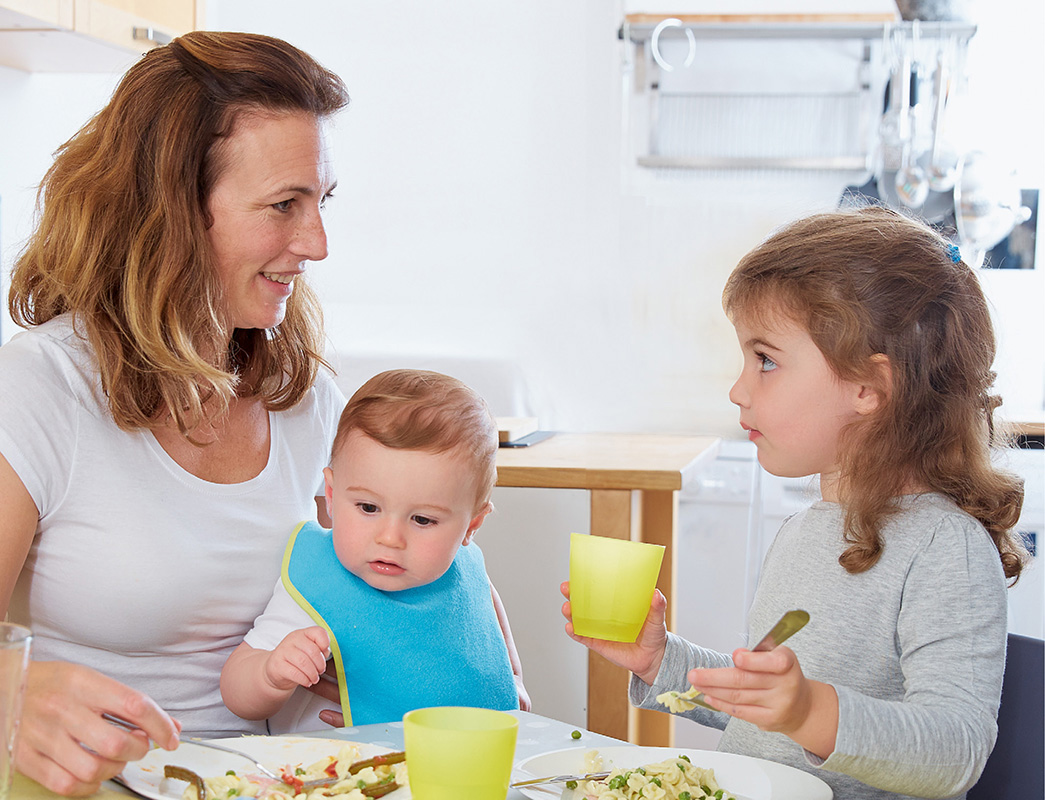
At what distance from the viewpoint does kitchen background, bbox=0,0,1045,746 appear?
3.03 metres

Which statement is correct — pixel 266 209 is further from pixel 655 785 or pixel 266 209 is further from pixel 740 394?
pixel 655 785

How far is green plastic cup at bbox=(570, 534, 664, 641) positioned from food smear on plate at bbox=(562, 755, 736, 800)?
0.47 ft

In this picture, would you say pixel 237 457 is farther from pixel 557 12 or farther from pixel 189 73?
pixel 557 12

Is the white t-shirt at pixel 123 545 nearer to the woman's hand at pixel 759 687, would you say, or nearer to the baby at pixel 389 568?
the baby at pixel 389 568

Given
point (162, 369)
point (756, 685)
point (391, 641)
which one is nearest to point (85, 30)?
point (162, 369)

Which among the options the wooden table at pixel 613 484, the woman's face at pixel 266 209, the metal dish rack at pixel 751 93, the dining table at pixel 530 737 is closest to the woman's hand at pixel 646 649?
the dining table at pixel 530 737

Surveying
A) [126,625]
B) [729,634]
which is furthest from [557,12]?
[126,625]

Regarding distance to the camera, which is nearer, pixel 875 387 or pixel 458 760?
pixel 458 760

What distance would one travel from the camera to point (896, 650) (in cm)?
110

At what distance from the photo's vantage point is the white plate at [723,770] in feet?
2.90

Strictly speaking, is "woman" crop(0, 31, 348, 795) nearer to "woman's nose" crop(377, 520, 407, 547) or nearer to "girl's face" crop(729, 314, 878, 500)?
"woman's nose" crop(377, 520, 407, 547)

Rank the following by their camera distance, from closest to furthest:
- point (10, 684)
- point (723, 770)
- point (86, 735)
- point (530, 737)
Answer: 1. point (10, 684)
2. point (86, 735)
3. point (723, 770)
4. point (530, 737)

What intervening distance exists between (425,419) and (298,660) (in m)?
0.30

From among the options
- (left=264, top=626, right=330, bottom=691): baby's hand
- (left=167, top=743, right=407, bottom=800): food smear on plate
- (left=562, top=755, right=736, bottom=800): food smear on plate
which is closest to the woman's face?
(left=264, top=626, right=330, bottom=691): baby's hand
